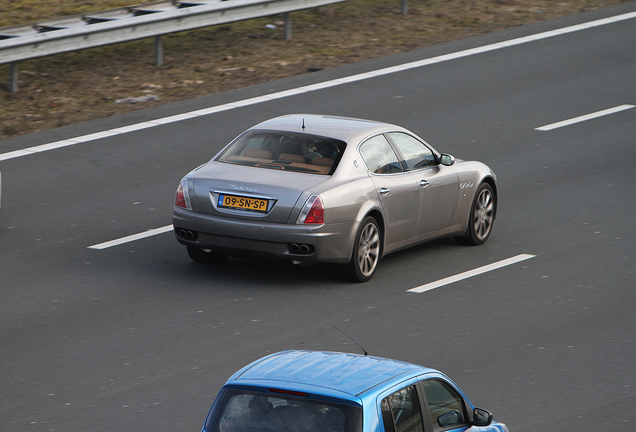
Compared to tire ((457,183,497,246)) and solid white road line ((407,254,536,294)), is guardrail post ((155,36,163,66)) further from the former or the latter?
solid white road line ((407,254,536,294))

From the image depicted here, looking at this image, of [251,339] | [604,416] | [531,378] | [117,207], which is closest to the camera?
[604,416]


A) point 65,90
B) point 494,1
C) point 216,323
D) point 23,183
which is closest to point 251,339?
point 216,323

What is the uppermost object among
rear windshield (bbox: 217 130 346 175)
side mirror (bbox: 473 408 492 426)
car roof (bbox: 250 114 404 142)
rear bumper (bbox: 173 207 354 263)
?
side mirror (bbox: 473 408 492 426)

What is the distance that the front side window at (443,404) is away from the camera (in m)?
5.59

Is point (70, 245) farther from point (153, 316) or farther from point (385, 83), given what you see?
point (385, 83)

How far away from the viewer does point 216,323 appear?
9.44 metres

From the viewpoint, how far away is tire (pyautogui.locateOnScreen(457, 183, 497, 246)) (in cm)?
1230

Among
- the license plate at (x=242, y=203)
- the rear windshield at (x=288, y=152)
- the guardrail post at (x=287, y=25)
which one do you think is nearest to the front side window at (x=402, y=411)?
the license plate at (x=242, y=203)

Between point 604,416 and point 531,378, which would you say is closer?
point 604,416

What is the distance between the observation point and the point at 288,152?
10.9 meters

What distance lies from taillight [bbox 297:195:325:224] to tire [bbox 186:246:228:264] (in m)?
1.31

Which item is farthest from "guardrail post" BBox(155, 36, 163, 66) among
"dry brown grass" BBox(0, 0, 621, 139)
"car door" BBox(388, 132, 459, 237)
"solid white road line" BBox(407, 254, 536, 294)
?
"solid white road line" BBox(407, 254, 536, 294)

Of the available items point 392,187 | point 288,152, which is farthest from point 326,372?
point 392,187

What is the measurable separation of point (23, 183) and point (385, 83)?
23.5 feet
